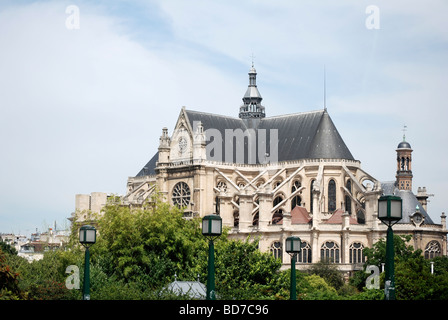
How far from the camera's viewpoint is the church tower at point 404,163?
420ft

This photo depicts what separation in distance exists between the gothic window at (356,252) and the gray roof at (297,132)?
1318cm

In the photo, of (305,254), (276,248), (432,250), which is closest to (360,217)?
(432,250)

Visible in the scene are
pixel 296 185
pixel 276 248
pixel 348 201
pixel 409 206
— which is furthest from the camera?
pixel 296 185

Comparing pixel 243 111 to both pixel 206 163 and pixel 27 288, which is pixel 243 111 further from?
pixel 27 288

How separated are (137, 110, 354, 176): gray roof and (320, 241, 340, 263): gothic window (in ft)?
42.2

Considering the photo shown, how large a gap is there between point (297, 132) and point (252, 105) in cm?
1317

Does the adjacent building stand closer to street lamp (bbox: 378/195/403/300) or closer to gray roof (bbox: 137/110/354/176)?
gray roof (bbox: 137/110/354/176)

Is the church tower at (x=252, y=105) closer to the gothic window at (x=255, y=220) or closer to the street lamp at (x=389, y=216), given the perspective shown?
the gothic window at (x=255, y=220)

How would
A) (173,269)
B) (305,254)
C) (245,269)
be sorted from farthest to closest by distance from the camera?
(305,254) < (173,269) < (245,269)

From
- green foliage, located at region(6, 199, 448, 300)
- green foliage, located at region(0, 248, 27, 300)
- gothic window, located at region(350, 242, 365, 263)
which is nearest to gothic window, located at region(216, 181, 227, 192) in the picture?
gothic window, located at region(350, 242, 365, 263)

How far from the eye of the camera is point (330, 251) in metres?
101

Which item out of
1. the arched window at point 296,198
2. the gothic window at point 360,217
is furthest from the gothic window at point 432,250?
the arched window at point 296,198

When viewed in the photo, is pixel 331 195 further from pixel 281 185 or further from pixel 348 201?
pixel 281 185

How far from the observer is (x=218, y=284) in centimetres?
5119
